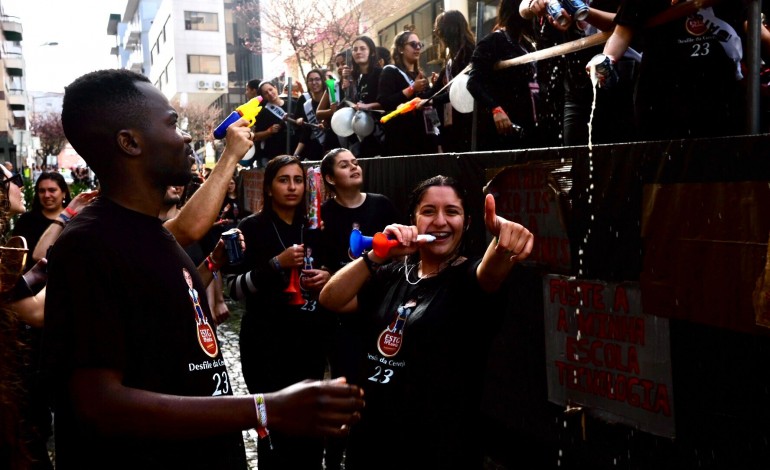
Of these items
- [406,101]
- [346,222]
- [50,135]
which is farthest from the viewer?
[50,135]

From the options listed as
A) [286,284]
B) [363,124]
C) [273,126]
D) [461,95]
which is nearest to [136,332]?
[286,284]

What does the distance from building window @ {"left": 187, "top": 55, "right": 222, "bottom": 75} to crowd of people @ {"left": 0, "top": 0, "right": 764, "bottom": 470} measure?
61423 millimetres

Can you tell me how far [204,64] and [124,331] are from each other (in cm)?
6671

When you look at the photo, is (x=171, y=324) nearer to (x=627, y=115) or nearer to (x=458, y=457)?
(x=458, y=457)

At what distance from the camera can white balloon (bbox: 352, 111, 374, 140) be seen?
841 centimetres

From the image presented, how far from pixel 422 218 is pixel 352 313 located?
558 mm

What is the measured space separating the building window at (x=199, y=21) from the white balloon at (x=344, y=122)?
198 feet

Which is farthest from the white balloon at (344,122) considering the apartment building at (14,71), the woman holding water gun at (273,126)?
the apartment building at (14,71)

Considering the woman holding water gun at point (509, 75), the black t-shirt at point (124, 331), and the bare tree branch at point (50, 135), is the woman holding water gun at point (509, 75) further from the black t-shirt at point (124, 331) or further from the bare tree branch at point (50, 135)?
the bare tree branch at point (50, 135)

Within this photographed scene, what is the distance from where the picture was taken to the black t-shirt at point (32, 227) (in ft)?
19.3

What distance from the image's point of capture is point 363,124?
27.7ft

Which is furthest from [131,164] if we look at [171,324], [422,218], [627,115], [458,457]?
[627,115]

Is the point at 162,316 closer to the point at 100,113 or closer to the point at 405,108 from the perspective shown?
the point at 100,113

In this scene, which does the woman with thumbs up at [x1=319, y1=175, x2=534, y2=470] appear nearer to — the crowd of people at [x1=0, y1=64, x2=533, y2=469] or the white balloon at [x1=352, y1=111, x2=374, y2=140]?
the crowd of people at [x1=0, y1=64, x2=533, y2=469]
